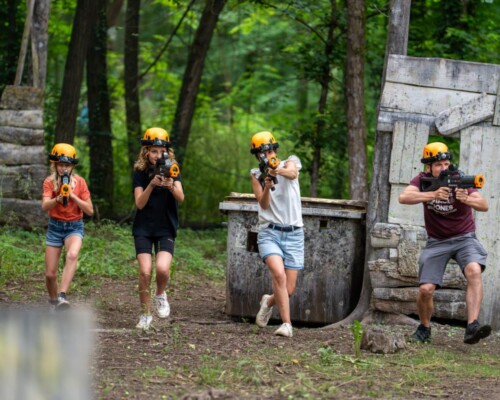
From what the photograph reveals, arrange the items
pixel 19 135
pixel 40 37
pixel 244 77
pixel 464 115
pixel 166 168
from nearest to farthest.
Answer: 1. pixel 166 168
2. pixel 464 115
3. pixel 19 135
4. pixel 40 37
5. pixel 244 77

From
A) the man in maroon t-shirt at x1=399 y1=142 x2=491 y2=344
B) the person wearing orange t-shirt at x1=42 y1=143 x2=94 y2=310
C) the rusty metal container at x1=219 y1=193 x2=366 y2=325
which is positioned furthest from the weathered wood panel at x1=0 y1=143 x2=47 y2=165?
the man in maroon t-shirt at x1=399 y1=142 x2=491 y2=344

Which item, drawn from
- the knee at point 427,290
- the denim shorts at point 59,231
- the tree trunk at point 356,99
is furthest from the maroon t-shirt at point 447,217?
the tree trunk at point 356,99

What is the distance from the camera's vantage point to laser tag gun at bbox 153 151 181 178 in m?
8.45

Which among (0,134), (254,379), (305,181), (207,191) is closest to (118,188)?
(207,191)

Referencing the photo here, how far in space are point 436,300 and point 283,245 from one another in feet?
6.17

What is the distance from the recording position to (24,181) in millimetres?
13641

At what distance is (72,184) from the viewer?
9.02m

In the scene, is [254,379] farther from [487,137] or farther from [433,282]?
[487,137]

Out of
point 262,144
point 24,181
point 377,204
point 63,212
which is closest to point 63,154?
point 63,212

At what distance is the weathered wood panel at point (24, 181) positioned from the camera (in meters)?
13.5

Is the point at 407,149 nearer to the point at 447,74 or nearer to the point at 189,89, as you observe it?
the point at 447,74

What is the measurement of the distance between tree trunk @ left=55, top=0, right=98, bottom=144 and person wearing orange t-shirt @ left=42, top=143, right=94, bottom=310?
23.1 feet

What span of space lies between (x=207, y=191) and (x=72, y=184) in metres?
11.0

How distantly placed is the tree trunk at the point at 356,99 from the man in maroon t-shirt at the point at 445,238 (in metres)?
4.85
